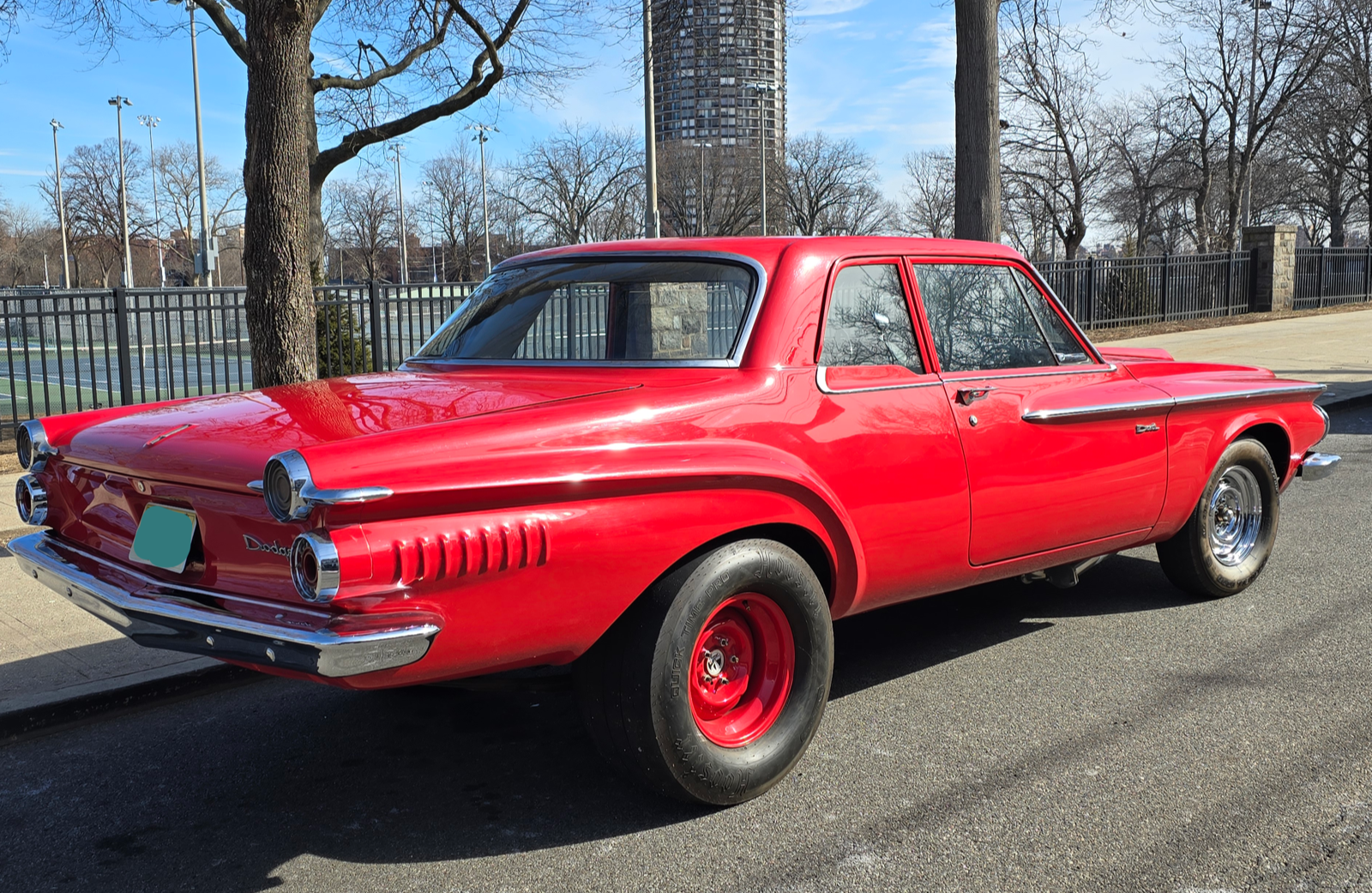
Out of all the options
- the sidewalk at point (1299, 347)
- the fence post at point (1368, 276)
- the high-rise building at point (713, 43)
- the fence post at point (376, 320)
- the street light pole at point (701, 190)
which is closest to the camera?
the fence post at point (376, 320)

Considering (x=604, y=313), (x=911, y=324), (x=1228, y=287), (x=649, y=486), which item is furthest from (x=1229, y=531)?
(x=1228, y=287)

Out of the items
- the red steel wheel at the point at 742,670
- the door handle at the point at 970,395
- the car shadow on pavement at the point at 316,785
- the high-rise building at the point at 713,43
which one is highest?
the high-rise building at the point at 713,43

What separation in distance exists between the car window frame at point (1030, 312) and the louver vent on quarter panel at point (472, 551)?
177cm

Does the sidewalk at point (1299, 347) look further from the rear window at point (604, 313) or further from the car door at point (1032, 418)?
the rear window at point (604, 313)

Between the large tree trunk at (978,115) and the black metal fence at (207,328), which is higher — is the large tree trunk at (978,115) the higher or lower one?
the higher one

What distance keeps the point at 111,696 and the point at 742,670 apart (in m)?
Answer: 2.50

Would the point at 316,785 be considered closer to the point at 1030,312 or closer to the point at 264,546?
the point at 264,546

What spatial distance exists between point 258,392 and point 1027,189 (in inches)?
1588

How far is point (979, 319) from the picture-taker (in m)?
4.16

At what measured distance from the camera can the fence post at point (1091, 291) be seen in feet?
69.2

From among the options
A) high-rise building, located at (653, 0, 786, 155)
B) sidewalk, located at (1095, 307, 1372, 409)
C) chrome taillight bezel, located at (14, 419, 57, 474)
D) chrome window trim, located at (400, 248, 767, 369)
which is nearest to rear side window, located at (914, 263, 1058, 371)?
chrome window trim, located at (400, 248, 767, 369)

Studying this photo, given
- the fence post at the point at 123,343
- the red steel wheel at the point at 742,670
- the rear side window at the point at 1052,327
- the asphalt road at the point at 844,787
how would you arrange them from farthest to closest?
the fence post at the point at 123,343 → the rear side window at the point at 1052,327 → the red steel wheel at the point at 742,670 → the asphalt road at the point at 844,787

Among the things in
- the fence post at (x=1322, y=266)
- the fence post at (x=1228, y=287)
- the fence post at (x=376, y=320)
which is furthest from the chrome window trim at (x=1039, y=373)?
the fence post at (x=1322, y=266)

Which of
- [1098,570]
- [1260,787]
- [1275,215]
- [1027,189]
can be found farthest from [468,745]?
[1275,215]
